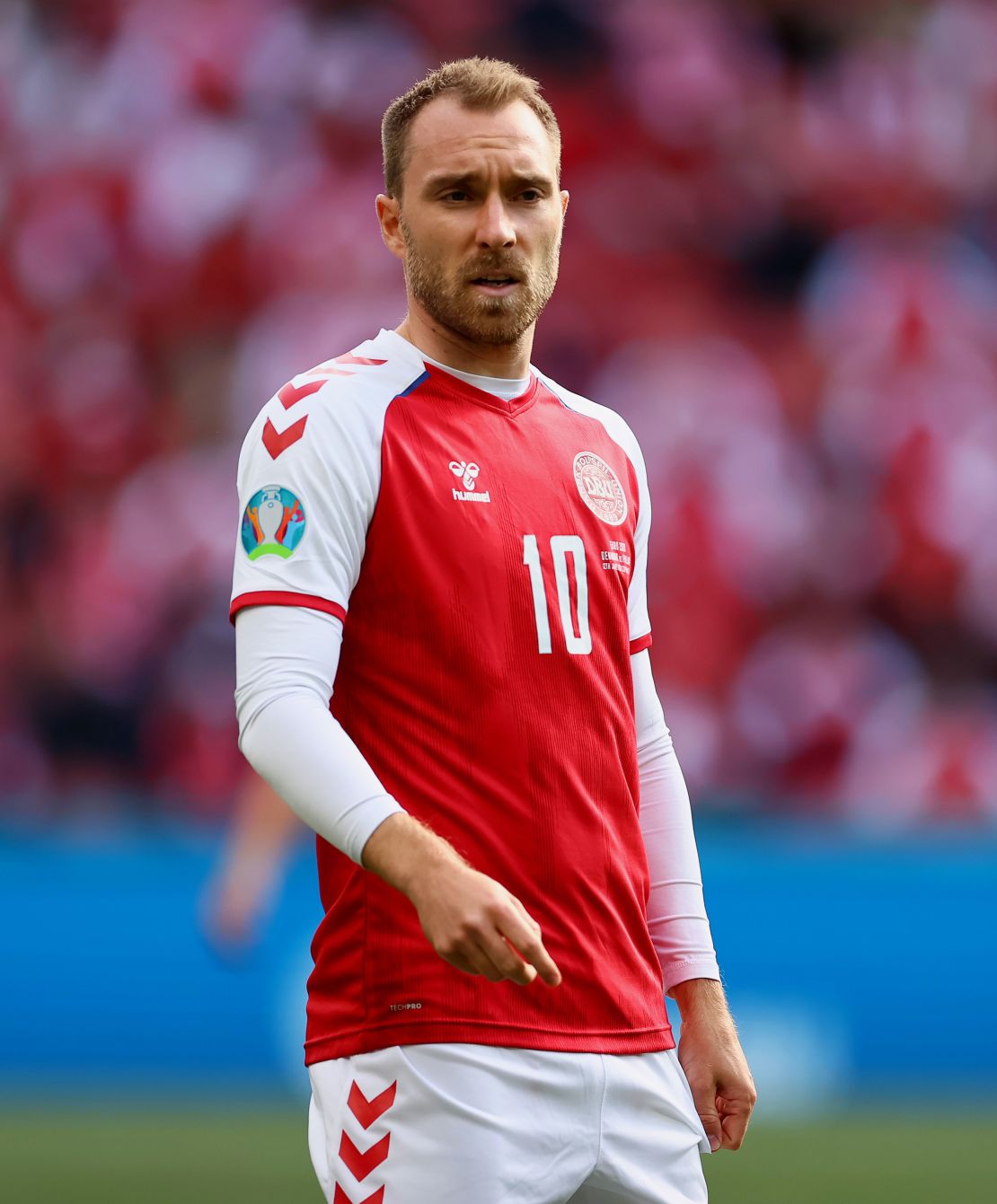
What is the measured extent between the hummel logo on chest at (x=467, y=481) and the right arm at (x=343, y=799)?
24cm

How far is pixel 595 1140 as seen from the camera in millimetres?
2244

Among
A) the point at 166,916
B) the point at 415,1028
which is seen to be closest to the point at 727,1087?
the point at 415,1028

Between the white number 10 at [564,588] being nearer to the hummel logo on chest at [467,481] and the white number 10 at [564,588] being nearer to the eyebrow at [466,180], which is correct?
the hummel logo on chest at [467,481]

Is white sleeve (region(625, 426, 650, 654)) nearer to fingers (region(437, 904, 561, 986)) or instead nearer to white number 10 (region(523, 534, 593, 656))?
white number 10 (region(523, 534, 593, 656))

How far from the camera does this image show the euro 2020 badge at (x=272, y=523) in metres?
2.22

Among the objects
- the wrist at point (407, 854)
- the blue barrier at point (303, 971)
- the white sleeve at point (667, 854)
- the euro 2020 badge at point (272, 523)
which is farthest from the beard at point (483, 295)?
the blue barrier at point (303, 971)

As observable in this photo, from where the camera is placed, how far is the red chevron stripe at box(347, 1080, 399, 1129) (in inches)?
86.2

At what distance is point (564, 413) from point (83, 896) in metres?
4.90

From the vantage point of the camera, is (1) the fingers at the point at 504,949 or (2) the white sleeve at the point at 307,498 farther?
(2) the white sleeve at the point at 307,498

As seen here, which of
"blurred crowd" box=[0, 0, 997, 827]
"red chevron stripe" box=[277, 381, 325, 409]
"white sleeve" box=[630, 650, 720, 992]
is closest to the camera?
"red chevron stripe" box=[277, 381, 325, 409]

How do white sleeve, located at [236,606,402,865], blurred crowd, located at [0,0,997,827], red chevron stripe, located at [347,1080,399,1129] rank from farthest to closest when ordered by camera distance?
blurred crowd, located at [0,0,997,827] < red chevron stripe, located at [347,1080,399,1129] < white sleeve, located at [236,606,402,865]

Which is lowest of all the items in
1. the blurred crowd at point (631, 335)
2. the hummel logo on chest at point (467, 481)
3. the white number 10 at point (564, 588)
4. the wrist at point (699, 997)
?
the wrist at point (699, 997)

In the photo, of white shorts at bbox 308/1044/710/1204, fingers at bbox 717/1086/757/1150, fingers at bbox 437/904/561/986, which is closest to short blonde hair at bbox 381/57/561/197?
fingers at bbox 437/904/561/986

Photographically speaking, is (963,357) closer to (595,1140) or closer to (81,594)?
(81,594)
